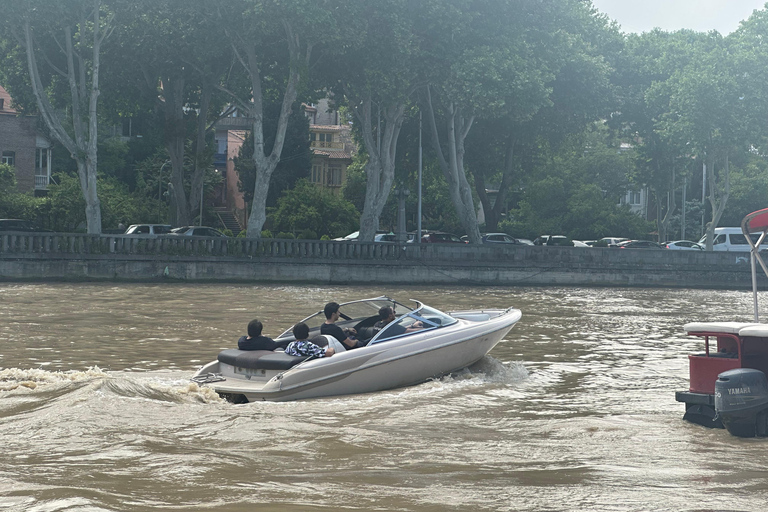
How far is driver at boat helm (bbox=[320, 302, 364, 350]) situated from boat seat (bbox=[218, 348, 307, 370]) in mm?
893

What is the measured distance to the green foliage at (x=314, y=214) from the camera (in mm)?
54000

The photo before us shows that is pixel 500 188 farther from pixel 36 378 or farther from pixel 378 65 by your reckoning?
pixel 36 378

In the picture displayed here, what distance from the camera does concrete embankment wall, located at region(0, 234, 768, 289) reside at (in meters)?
36.6

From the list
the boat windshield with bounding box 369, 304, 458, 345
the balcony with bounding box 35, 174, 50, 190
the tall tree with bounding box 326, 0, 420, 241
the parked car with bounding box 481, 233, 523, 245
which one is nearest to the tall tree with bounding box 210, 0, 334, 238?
the tall tree with bounding box 326, 0, 420, 241

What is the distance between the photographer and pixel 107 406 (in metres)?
11.7

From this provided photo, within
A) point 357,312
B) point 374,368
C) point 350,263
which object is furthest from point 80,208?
point 374,368

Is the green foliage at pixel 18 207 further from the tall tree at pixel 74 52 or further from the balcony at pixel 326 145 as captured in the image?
the balcony at pixel 326 145

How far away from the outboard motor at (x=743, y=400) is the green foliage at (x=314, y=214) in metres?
43.6

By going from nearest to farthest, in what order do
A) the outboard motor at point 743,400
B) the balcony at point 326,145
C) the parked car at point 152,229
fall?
→ the outboard motor at point 743,400, the parked car at point 152,229, the balcony at point 326,145

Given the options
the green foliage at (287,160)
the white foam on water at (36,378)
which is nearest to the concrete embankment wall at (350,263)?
the white foam on water at (36,378)

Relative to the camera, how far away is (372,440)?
10.8 meters

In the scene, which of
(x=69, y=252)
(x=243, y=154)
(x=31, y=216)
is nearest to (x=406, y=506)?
(x=69, y=252)

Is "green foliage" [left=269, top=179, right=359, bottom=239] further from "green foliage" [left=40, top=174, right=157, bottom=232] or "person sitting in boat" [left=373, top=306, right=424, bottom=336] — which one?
"person sitting in boat" [left=373, top=306, right=424, bottom=336]

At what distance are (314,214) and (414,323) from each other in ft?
131
